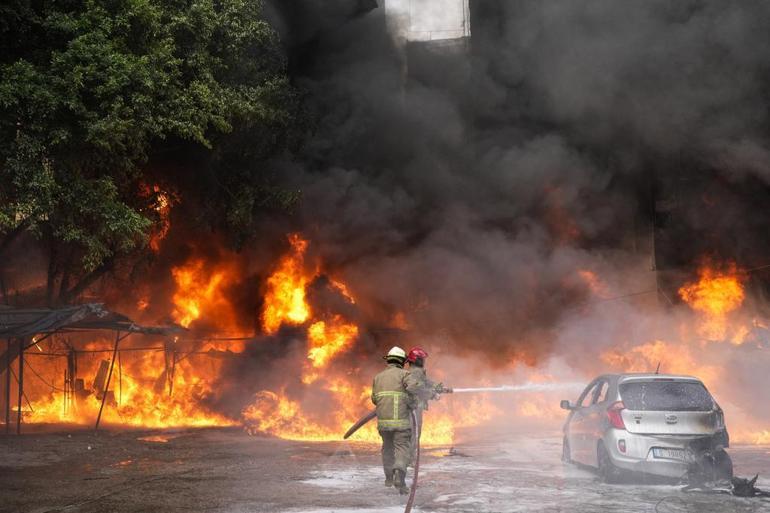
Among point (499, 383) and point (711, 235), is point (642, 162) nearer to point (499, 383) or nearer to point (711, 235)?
point (711, 235)

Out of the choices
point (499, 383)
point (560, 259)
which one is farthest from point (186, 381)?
point (560, 259)

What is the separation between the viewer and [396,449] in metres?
7.89

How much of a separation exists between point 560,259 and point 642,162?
4.58 metres

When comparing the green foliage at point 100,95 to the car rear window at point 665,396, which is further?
the green foliage at point 100,95

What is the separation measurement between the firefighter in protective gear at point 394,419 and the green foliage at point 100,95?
20.1 ft

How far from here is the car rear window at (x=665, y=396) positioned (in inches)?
314

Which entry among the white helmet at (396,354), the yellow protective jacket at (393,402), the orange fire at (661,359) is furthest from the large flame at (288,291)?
the yellow protective jacket at (393,402)

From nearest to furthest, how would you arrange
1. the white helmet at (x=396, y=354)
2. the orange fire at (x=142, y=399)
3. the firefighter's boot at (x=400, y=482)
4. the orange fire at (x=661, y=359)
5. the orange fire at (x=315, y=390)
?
the firefighter's boot at (x=400, y=482), the white helmet at (x=396, y=354), the orange fire at (x=315, y=390), the orange fire at (x=142, y=399), the orange fire at (x=661, y=359)

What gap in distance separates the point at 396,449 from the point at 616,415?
2290mm

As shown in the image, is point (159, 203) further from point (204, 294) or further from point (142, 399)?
point (142, 399)

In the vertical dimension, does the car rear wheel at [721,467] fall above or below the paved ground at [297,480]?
above

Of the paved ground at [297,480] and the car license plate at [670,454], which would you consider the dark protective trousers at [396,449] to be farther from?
the car license plate at [670,454]

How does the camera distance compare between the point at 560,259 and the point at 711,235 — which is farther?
the point at 711,235

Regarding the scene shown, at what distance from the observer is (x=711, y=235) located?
913 inches
